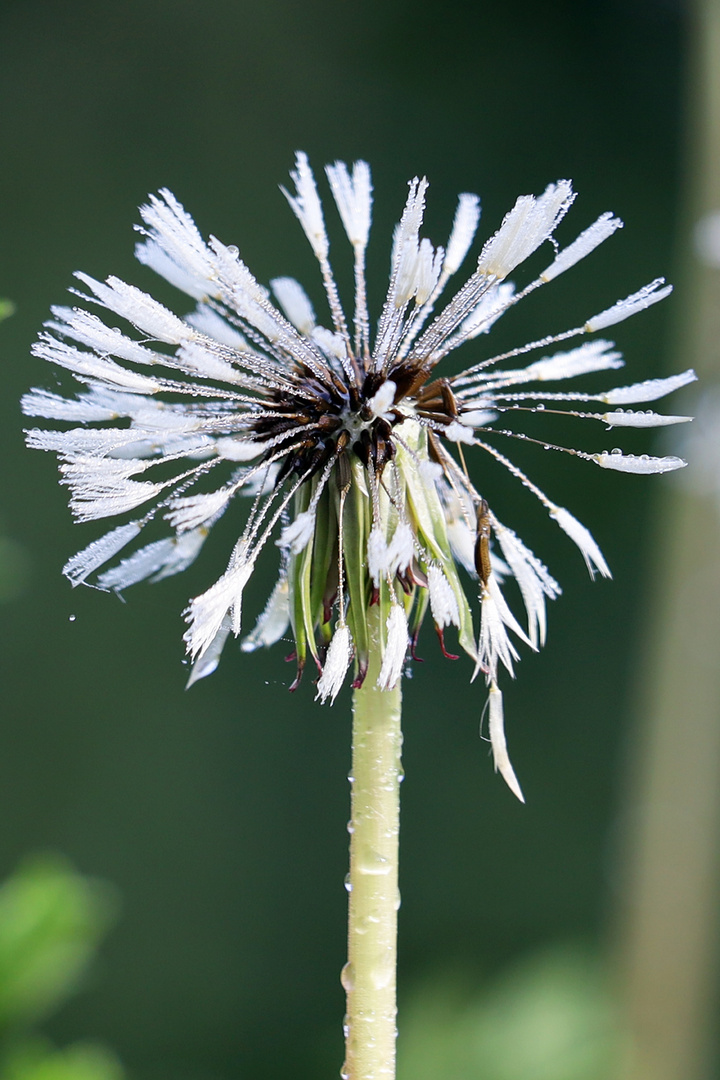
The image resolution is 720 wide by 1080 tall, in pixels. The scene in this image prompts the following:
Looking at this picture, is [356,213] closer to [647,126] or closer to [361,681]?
[361,681]

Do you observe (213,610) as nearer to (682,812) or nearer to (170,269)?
(170,269)

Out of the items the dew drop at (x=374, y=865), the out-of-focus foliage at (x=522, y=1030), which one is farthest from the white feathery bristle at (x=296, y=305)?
the out-of-focus foliage at (x=522, y=1030)

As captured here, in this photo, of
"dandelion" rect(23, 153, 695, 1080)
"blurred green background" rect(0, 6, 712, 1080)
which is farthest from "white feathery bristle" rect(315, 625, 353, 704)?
"blurred green background" rect(0, 6, 712, 1080)

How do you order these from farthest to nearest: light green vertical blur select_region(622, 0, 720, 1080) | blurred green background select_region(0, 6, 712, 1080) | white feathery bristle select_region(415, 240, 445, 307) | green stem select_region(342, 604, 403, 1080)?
blurred green background select_region(0, 6, 712, 1080), light green vertical blur select_region(622, 0, 720, 1080), white feathery bristle select_region(415, 240, 445, 307), green stem select_region(342, 604, 403, 1080)

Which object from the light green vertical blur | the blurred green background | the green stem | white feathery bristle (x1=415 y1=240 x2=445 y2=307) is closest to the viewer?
the green stem

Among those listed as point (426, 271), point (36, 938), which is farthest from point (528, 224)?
point (36, 938)

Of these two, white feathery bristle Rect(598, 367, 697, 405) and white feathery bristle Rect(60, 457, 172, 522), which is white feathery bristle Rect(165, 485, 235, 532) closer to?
white feathery bristle Rect(60, 457, 172, 522)

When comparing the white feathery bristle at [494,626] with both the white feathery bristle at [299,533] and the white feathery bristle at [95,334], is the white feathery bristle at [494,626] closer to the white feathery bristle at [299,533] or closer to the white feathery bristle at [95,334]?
the white feathery bristle at [299,533]

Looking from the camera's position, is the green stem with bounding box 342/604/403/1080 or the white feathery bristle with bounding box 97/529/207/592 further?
the white feathery bristle with bounding box 97/529/207/592
